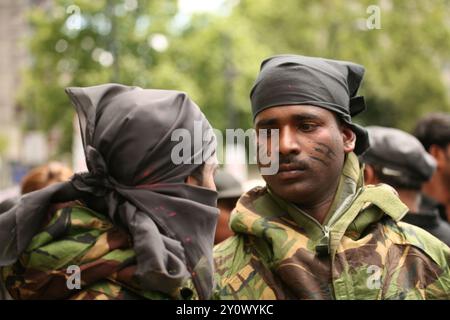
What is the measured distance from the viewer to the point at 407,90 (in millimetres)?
35219

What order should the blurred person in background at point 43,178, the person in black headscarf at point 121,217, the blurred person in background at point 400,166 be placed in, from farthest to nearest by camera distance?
the blurred person in background at point 43,178 < the blurred person in background at point 400,166 < the person in black headscarf at point 121,217

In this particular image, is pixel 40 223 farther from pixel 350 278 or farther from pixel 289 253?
pixel 350 278

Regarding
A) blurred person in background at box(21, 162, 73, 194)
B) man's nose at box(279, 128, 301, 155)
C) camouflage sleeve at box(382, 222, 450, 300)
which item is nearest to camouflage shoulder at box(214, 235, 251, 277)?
man's nose at box(279, 128, 301, 155)

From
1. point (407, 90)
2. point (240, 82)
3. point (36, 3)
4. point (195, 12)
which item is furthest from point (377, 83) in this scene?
point (36, 3)

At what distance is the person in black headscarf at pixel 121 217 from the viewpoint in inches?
100

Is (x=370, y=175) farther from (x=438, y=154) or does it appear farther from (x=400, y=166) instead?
(x=438, y=154)

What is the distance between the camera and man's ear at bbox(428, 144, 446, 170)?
18.3ft

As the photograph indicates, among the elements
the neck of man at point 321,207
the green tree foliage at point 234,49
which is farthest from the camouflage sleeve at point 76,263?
the green tree foliage at point 234,49

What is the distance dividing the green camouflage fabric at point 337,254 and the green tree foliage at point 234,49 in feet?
60.9

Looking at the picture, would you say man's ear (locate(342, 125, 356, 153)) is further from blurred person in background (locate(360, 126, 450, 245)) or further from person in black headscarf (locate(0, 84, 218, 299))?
blurred person in background (locate(360, 126, 450, 245))

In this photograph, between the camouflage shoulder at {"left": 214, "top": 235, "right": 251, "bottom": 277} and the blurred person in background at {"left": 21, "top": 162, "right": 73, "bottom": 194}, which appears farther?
the blurred person in background at {"left": 21, "top": 162, "right": 73, "bottom": 194}

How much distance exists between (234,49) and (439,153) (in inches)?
1111

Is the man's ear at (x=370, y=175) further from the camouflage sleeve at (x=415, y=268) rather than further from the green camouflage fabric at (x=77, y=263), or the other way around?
the green camouflage fabric at (x=77, y=263)

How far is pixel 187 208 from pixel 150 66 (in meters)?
24.0
